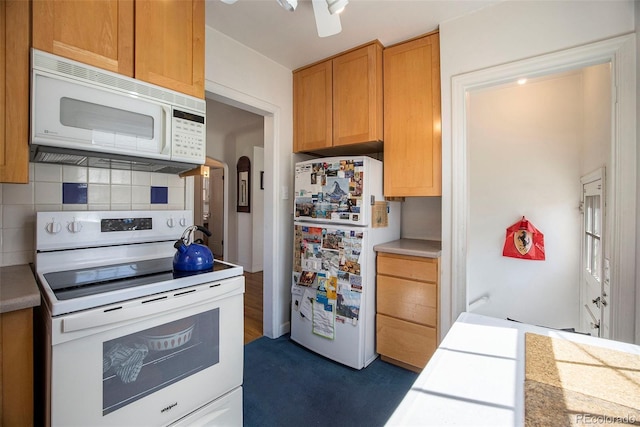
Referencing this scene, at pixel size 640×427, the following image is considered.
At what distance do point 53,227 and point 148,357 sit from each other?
79cm

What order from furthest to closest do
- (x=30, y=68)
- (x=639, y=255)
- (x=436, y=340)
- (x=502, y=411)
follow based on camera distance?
(x=436, y=340) → (x=639, y=255) → (x=30, y=68) → (x=502, y=411)

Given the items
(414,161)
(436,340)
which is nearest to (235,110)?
(414,161)

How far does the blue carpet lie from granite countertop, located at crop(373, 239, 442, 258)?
875 millimetres

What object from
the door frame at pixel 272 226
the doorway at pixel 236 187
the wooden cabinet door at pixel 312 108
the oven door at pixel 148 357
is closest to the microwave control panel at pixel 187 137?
the oven door at pixel 148 357

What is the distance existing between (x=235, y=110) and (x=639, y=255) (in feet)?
12.6

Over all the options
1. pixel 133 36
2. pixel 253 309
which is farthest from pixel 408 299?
pixel 133 36

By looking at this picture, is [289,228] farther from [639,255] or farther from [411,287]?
[639,255]

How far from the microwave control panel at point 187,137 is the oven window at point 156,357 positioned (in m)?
0.79

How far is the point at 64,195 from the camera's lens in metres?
1.41

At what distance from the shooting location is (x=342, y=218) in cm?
207

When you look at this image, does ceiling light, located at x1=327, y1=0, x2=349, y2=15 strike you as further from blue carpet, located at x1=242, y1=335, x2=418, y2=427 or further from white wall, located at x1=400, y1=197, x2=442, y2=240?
blue carpet, located at x1=242, y1=335, x2=418, y2=427

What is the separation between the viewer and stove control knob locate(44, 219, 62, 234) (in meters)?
1.28

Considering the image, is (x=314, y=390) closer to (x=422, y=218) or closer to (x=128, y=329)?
(x=128, y=329)

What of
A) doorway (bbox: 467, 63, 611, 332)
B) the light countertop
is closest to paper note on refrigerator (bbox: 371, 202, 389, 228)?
doorway (bbox: 467, 63, 611, 332)
